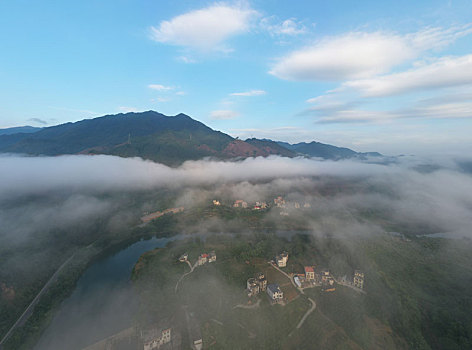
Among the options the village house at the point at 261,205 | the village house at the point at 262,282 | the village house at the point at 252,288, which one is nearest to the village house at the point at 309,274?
the village house at the point at 262,282

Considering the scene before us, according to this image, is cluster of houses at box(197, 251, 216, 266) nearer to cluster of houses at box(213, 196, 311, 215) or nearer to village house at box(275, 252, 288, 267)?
village house at box(275, 252, 288, 267)

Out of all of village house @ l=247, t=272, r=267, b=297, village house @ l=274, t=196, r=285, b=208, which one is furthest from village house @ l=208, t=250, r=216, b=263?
village house @ l=274, t=196, r=285, b=208

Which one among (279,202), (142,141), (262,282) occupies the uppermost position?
(142,141)

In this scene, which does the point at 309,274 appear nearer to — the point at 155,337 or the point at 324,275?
the point at 324,275

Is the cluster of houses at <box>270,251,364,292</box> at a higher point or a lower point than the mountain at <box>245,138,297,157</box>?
lower

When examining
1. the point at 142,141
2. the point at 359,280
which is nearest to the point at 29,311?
the point at 359,280

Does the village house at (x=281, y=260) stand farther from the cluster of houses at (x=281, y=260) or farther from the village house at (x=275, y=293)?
the village house at (x=275, y=293)

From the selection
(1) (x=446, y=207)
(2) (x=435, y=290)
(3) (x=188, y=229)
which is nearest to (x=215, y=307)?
(2) (x=435, y=290)
